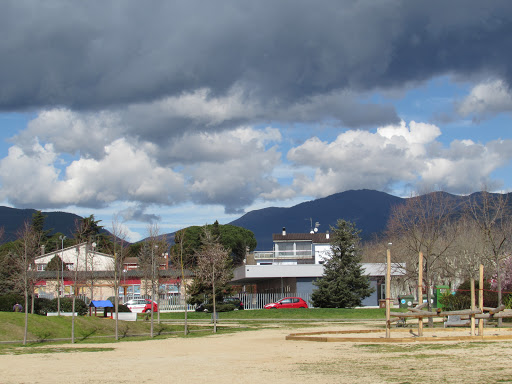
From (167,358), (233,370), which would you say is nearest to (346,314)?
(167,358)

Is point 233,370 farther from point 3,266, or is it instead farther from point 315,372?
point 3,266

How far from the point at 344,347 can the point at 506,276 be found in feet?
85.0

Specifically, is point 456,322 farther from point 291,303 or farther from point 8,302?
point 8,302

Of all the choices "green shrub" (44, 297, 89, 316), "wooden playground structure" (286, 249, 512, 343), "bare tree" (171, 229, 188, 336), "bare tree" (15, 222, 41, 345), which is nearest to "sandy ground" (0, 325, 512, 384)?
"wooden playground structure" (286, 249, 512, 343)

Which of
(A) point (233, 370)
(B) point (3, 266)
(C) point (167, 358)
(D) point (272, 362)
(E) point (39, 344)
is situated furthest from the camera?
(B) point (3, 266)

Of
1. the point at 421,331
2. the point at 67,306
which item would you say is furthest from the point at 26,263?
the point at 421,331

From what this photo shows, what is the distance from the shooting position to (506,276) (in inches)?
1730

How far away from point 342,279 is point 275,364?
1508 inches

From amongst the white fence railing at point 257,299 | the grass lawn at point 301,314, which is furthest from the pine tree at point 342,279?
the white fence railing at point 257,299

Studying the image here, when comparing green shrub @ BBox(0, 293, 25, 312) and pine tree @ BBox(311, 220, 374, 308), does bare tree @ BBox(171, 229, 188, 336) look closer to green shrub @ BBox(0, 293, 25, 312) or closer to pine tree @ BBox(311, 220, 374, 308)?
green shrub @ BBox(0, 293, 25, 312)

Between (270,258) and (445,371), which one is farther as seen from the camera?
(270,258)

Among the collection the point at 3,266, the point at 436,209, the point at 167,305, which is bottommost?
the point at 167,305

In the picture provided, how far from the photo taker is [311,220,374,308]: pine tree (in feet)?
181

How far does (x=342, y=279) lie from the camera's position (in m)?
55.3
